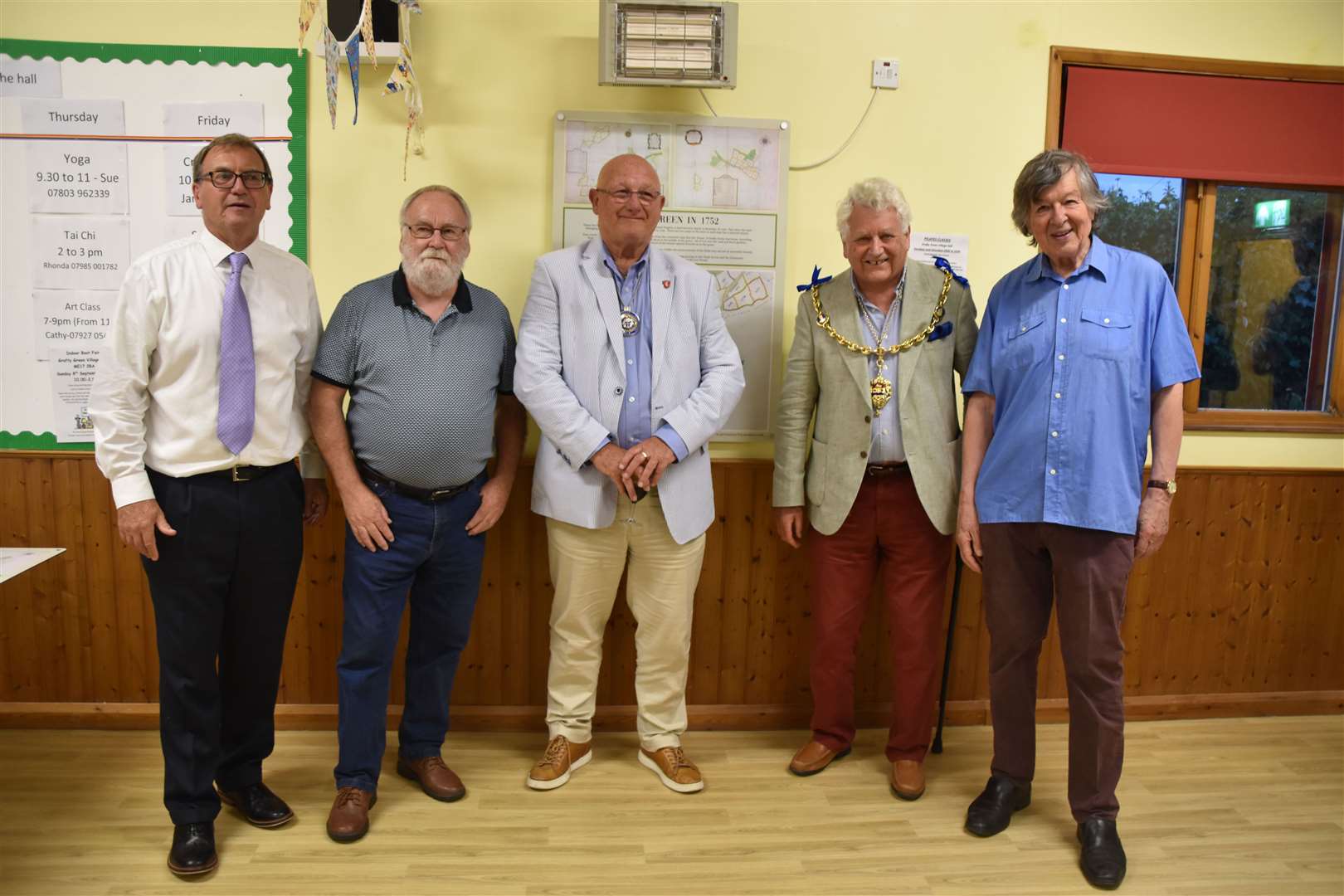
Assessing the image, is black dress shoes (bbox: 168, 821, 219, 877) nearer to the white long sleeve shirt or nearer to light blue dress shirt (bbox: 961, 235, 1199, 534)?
the white long sleeve shirt

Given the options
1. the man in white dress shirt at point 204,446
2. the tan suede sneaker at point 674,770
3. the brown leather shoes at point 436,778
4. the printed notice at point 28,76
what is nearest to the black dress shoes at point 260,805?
the man in white dress shirt at point 204,446

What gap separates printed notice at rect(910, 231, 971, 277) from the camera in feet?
9.96

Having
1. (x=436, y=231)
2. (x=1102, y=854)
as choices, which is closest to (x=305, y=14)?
(x=436, y=231)

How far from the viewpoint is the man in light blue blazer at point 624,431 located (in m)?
2.48

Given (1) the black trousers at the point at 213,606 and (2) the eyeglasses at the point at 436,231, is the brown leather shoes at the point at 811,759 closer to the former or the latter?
(1) the black trousers at the point at 213,606

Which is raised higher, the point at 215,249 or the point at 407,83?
the point at 407,83

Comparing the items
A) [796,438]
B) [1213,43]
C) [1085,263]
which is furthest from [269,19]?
[1213,43]

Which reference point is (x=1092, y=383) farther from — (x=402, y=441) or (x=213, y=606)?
(x=213, y=606)

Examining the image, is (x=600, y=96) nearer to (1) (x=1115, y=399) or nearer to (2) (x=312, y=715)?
(1) (x=1115, y=399)

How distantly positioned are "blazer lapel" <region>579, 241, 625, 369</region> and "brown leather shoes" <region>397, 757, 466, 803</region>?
1306mm

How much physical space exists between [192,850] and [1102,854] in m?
2.28

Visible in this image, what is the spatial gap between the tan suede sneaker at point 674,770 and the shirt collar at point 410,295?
145 cm

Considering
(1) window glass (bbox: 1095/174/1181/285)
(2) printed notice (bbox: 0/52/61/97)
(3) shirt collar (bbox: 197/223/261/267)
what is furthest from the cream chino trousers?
(2) printed notice (bbox: 0/52/61/97)

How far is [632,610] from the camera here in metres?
2.74
